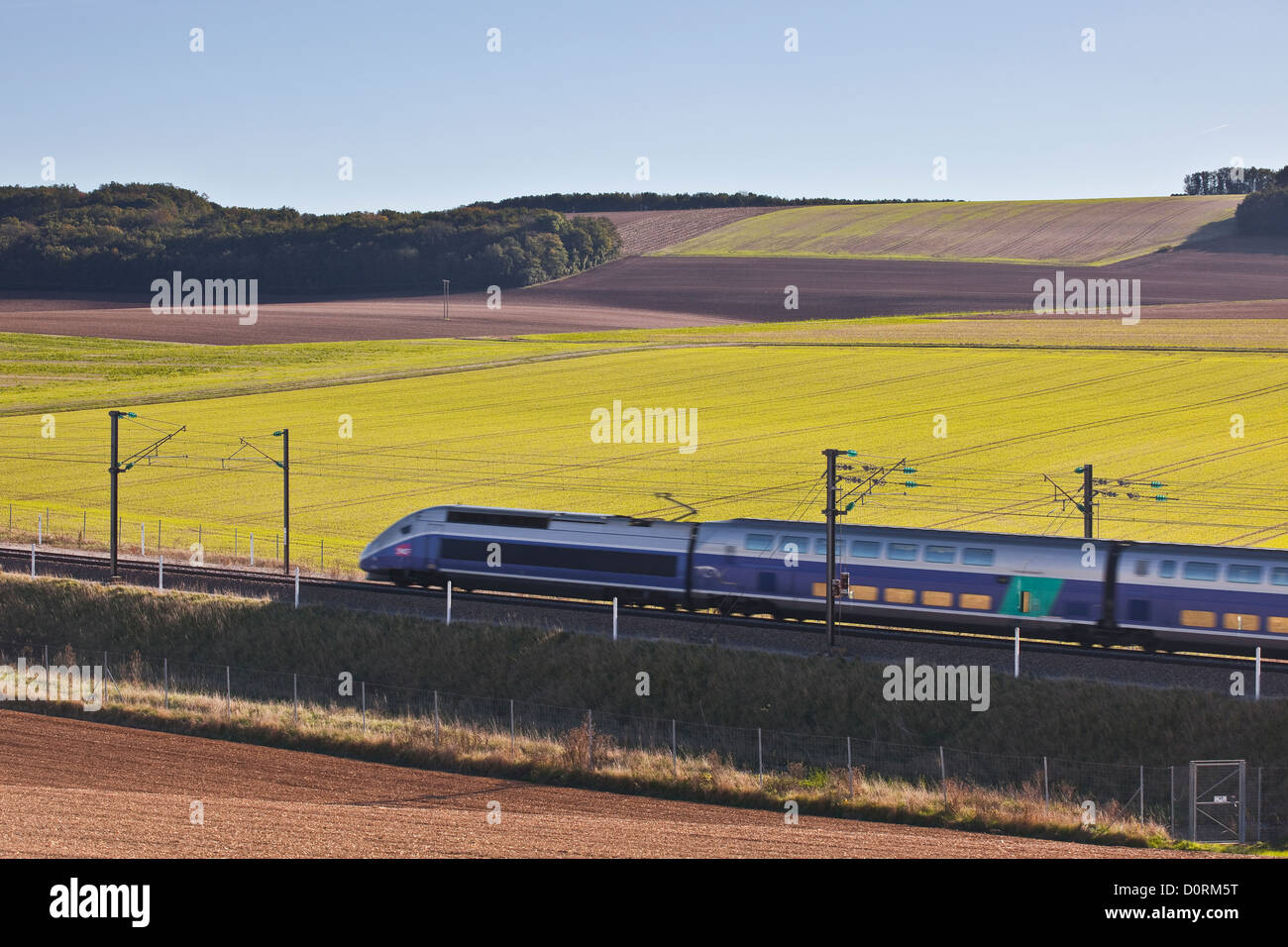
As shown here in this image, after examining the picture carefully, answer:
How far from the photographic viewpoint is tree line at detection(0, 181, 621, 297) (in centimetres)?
14375

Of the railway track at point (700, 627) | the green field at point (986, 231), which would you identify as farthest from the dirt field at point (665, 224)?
the railway track at point (700, 627)

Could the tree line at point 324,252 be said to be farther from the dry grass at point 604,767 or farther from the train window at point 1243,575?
the train window at point 1243,575

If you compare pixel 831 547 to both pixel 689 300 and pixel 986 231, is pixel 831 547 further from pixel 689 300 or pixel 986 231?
pixel 986 231

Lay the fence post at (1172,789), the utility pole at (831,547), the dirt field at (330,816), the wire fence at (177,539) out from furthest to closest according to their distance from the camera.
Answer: the wire fence at (177,539), the utility pole at (831,547), the fence post at (1172,789), the dirt field at (330,816)

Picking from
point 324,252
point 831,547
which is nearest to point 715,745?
point 831,547

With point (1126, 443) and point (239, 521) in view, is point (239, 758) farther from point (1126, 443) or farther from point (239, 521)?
point (1126, 443)

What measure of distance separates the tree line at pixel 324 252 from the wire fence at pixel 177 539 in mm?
91317

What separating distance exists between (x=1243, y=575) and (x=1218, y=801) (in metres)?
9.01

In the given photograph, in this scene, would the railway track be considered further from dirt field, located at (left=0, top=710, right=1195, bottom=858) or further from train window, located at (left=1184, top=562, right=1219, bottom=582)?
dirt field, located at (left=0, top=710, right=1195, bottom=858)

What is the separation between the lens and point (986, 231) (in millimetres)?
147875

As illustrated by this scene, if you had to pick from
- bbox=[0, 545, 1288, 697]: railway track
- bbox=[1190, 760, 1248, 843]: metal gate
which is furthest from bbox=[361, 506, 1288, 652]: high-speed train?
bbox=[1190, 760, 1248, 843]: metal gate

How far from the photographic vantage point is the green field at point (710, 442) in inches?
1997
